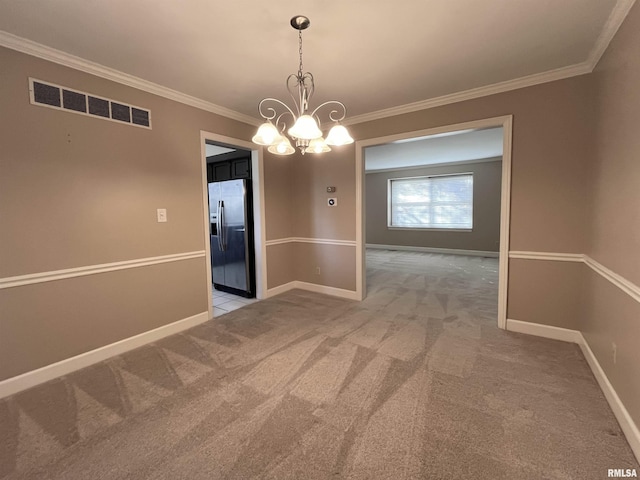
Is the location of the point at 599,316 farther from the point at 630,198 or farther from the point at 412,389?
the point at 412,389

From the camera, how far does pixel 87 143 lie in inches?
94.7

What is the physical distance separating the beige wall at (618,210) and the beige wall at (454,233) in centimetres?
548

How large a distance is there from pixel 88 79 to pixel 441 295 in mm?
4924

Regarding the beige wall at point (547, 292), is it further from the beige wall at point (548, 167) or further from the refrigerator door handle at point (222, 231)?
the refrigerator door handle at point (222, 231)

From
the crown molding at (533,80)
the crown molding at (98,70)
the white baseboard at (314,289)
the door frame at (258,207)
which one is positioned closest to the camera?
the crown molding at (533,80)

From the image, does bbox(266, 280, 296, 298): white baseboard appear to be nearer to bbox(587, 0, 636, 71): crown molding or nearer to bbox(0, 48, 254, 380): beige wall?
bbox(0, 48, 254, 380): beige wall

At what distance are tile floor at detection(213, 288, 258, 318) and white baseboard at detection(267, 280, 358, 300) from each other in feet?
1.18

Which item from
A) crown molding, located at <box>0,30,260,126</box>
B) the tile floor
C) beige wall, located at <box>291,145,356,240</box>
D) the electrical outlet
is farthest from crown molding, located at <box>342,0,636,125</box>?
the tile floor

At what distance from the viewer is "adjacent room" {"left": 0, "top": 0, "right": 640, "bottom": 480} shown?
1.60 meters

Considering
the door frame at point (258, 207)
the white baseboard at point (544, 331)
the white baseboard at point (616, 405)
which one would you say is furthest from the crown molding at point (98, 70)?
the white baseboard at point (616, 405)

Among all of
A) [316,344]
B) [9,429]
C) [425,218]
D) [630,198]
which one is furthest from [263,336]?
[425,218]

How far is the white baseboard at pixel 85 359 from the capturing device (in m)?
2.09

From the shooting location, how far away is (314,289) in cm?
455

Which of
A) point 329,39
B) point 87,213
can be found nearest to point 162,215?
point 87,213
